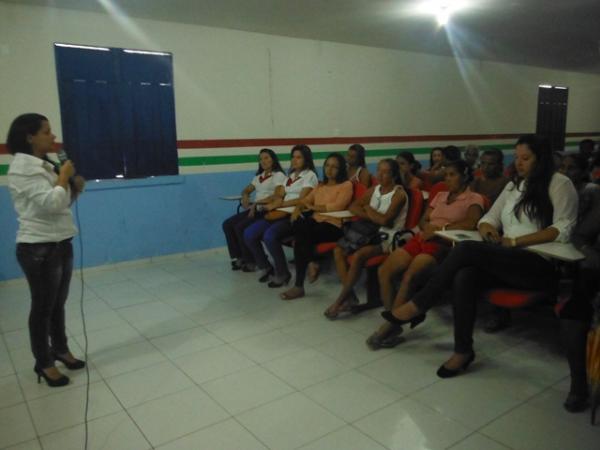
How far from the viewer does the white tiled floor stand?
6.91 ft

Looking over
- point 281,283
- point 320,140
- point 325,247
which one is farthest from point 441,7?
point 281,283

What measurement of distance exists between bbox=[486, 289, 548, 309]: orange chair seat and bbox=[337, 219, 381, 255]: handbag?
1.04 meters

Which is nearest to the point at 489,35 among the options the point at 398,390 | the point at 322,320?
the point at 322,320

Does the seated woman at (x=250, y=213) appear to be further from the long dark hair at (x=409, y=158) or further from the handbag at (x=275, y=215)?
the long dark hair at (x=409, y=158)

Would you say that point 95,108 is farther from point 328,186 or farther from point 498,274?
point 498,274

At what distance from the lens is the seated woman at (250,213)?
15.4 feet

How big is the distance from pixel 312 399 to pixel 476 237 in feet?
4.49

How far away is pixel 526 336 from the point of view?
3066 mm

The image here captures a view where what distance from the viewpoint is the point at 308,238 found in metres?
3.85

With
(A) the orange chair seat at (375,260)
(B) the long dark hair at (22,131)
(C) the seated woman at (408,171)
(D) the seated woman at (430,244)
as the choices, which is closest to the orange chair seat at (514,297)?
(D) the seated woman at (430,244)

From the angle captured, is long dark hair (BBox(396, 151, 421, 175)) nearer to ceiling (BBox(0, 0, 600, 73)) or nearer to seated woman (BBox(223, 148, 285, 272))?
seated woman (BBox(223, 148, 285, 272))

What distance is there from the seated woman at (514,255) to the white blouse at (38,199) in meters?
1.91

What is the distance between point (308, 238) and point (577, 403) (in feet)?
7.16

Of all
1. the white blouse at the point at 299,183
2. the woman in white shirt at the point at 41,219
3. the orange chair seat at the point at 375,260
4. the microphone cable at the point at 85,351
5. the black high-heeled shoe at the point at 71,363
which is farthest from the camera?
the white blouse at the point at 299,183
